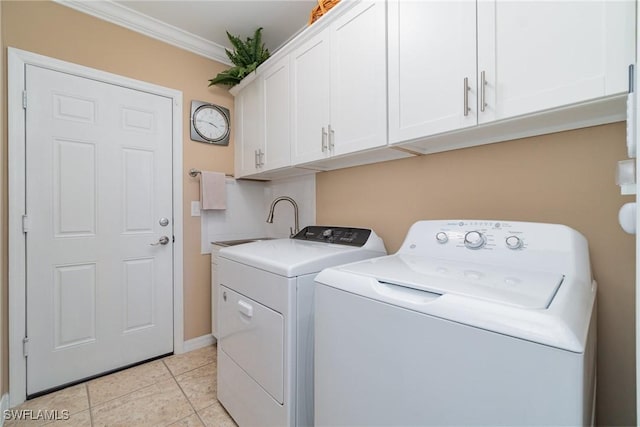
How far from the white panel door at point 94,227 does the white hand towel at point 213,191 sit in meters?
0.25

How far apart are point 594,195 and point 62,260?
284cm

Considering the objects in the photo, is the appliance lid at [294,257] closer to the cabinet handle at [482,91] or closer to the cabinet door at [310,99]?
the cabinet door at [310,99]

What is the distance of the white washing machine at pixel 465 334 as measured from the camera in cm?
53

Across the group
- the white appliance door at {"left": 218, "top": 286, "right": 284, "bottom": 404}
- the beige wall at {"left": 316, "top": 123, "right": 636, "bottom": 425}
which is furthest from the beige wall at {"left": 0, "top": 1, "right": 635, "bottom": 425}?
the white appliance door at {"left": 218, "top": 286, "right": 284, "bottom": 404}

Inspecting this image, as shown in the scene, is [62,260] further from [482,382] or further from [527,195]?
[527,195]

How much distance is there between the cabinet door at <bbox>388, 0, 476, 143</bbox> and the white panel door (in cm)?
184

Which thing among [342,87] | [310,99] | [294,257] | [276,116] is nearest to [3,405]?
[294,257]

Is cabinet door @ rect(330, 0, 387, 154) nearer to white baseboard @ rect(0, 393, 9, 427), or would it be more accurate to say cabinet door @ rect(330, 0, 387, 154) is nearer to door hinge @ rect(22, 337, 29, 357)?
door hinge @ rect(22, 337, 29, 357)

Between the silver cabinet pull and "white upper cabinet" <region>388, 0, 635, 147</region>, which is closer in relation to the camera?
"white upper cabinet" <region>388, 0, 635, 147</region>

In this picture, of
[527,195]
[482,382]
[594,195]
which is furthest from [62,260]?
[594,195]

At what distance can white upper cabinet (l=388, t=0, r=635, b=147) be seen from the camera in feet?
2.57

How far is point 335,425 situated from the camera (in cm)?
92

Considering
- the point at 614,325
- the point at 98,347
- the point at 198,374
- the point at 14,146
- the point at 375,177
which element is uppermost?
the point at 14,146

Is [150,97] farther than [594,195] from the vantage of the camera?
Yes
